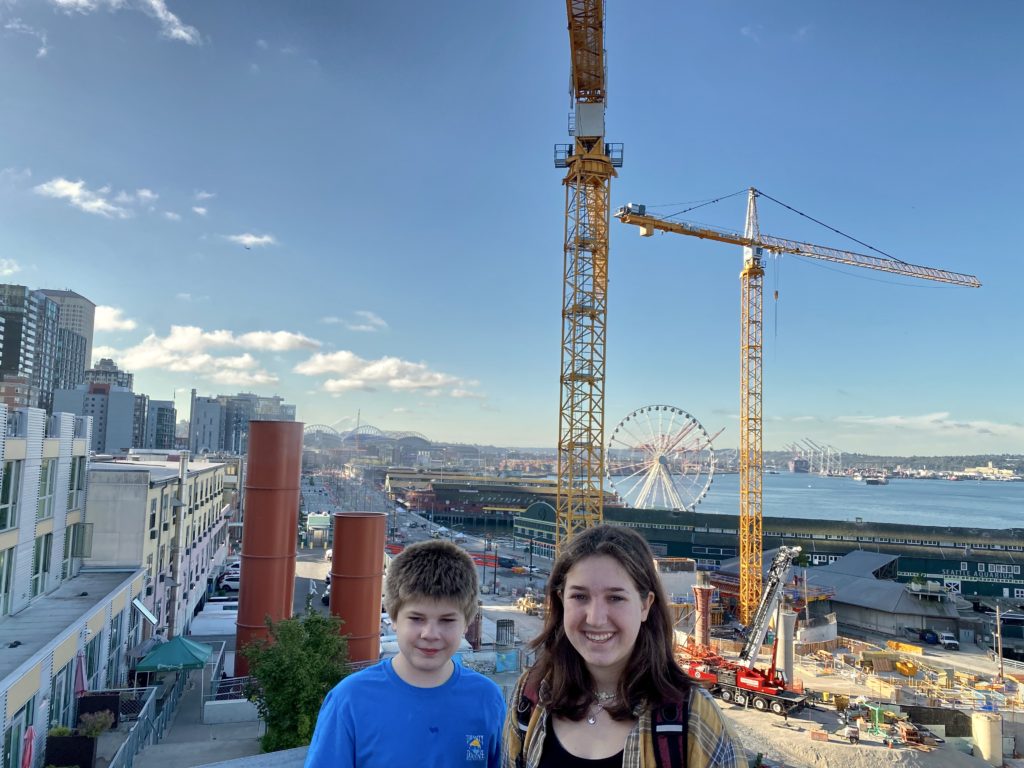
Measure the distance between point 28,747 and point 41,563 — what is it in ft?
20.6

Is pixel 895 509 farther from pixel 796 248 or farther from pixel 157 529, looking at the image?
pixel 157 529

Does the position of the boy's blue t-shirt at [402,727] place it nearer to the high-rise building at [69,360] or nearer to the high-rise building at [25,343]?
the high-rise building at [25,343]

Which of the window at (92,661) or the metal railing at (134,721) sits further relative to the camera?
the window at (92,661)

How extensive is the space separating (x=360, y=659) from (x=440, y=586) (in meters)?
13.9

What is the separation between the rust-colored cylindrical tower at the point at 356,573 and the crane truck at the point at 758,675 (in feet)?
36.7

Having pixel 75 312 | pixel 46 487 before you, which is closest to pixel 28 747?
pixel 46 487

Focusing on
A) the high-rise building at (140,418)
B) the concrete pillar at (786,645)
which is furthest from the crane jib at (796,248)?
the high-rise building at (140,418)

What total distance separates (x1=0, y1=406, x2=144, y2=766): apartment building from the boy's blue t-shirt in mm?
10464

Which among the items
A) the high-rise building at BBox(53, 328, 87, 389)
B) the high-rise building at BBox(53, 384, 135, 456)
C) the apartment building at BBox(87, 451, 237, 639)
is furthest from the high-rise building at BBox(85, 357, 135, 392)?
the apartment building at BBox(87, 451, 237, 639)

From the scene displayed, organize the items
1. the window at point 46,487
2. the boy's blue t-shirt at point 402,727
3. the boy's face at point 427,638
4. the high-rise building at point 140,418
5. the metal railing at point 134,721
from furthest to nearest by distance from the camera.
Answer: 1. the high-rise building at point 140,418
2. the window at point 46,487
3. the metal railing at point 134,721
4. the boy's face at point 427,638
5. the boy's blue t-shirt at point 402,727

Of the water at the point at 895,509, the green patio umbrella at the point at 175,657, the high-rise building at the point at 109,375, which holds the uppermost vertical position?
the high-rise building at the point at 109,375

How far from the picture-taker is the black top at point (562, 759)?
216 cm

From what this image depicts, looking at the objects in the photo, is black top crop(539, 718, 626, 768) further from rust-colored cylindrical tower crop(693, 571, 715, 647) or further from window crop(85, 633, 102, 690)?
rust-colored cylindrical tower crop(693, 571, 715, 647)

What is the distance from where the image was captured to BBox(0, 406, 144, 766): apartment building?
36.0 ft
